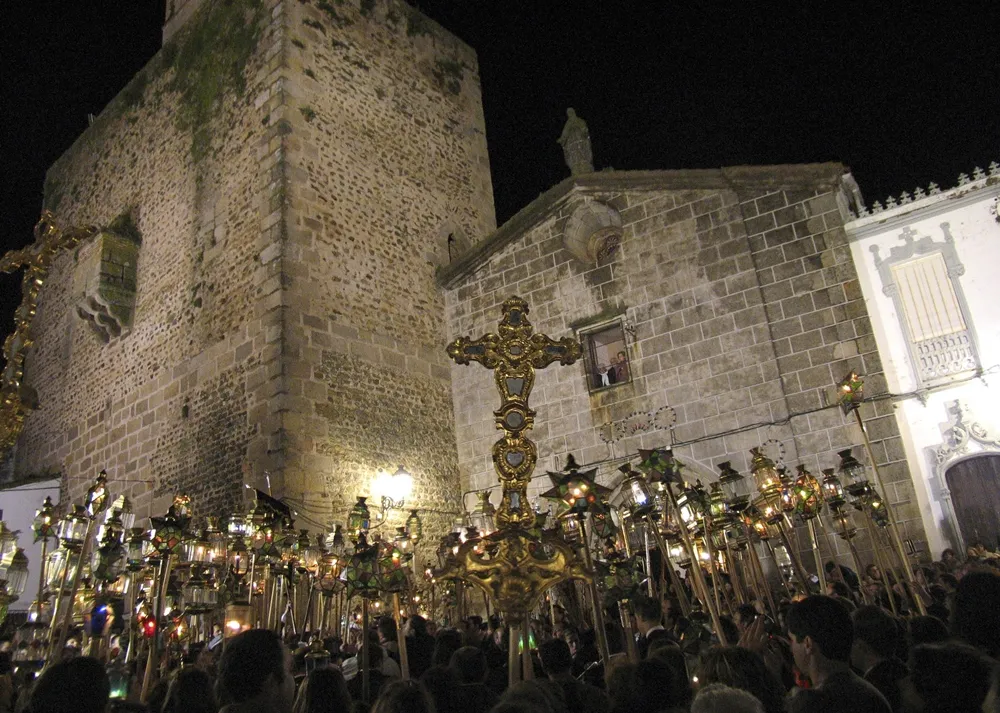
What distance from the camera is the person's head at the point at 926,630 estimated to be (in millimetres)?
A: 3659

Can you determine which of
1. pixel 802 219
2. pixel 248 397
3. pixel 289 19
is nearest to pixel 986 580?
pixel 802 219

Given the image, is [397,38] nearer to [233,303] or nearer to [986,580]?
[233,303]

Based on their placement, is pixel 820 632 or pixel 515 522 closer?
pixel 820 632

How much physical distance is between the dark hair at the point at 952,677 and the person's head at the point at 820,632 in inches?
14.8

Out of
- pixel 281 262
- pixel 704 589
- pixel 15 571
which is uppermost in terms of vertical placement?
pixel 281 262

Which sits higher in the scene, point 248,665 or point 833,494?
point 833,494

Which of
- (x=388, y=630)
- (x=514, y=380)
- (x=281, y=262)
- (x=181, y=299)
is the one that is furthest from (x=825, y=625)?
(x=181, y=299)

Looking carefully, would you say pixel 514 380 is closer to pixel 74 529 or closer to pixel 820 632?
pixel 820 632

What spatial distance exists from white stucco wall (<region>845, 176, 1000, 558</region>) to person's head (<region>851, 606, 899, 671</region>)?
7.65m

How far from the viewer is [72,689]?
278 cm

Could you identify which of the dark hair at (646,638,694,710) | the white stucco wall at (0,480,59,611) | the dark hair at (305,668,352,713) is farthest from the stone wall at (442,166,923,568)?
the dark hair at (305,668,352,713)

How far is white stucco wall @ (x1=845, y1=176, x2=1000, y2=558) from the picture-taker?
10.5 metres

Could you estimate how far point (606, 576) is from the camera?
18.0 ft

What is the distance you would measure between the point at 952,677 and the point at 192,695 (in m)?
2.99
